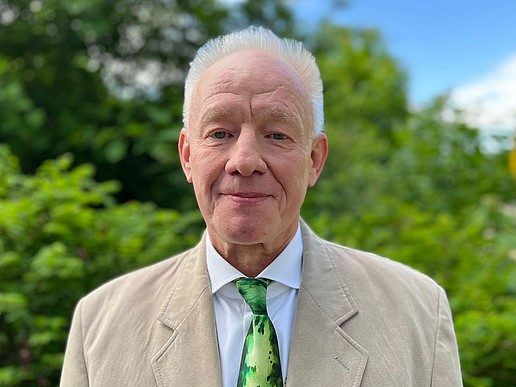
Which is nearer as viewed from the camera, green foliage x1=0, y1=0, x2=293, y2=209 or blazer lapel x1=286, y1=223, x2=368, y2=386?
blazer lapel x1=286, y1=223, x2=368, y2=386

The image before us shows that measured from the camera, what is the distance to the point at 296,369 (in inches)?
78.2

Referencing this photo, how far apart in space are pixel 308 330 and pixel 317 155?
52 centimetres

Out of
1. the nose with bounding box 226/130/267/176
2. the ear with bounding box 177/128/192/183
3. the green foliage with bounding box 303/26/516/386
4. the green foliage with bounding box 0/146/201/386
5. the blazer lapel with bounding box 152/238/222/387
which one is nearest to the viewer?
the nose with bounding box 226/130/267/176

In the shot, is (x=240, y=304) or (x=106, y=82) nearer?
(x=240, y=304)

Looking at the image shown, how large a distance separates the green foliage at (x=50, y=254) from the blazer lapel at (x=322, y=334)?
1805mm

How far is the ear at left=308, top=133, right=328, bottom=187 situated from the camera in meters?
2.13

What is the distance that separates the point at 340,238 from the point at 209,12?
9.18 feet

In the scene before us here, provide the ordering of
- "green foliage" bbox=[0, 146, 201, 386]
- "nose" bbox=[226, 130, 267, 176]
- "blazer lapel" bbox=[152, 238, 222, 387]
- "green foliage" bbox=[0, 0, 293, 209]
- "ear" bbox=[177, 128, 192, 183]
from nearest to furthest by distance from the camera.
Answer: "nose" bbox=[226, 130, 267, 176], "blazer lapel" bbox=[152, 238, 222, 387], "ear" bbox=[177, 128, 192, 183], "green foliage" bbox=[0, 146, 201, 386], "green foliage" bbox=[0, 0, 293, 209]

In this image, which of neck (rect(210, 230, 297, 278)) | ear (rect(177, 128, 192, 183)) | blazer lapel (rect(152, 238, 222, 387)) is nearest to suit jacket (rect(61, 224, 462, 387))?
blazer lapel (rect(152, 238, 222, 387))

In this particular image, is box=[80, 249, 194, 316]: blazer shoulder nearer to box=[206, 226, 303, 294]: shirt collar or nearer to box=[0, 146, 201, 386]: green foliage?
box=[206, 226, 303, 294]: shirt collar

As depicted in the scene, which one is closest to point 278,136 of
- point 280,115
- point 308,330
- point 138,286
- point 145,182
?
point 280,115

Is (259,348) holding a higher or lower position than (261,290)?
lower

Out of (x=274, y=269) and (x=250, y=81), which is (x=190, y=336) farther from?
(x=250, y=81)

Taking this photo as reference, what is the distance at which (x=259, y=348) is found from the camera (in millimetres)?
1980
